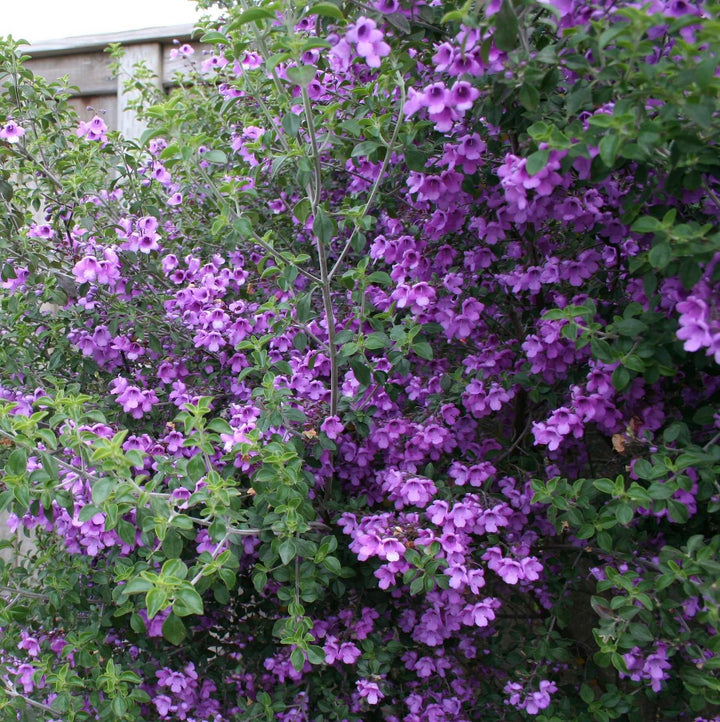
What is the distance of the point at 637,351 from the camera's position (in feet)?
4.74

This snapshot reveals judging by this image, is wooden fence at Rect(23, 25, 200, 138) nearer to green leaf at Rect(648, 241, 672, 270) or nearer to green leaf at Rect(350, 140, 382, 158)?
green leaf at Rect(350, 140, 382, 158)

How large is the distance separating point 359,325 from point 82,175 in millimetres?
920

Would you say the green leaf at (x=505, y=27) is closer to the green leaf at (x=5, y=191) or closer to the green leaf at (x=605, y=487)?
the green leaf at (x=605, y=487)

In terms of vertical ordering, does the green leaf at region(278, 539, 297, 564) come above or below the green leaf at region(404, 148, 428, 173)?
below

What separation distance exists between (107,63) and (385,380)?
106 inches

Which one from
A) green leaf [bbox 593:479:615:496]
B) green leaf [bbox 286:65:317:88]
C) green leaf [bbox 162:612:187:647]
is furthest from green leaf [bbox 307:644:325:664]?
green leaf [bbox 286:65:317:88]

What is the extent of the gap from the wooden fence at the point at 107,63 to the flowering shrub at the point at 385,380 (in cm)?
118

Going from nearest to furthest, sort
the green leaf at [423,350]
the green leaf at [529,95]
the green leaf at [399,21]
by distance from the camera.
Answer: the green leaf at [529,95], the green leaf at [399,21], the green leaf at [423,350]

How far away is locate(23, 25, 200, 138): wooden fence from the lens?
346 centimetres

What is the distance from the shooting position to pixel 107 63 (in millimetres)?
3590

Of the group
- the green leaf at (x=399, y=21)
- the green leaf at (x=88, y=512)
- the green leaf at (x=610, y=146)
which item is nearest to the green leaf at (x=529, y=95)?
the green leaf at (x=610, y=146)

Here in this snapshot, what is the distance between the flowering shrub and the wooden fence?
118cm

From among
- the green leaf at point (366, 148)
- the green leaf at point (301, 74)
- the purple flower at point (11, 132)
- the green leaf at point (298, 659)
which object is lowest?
the green leaf at point (298, 659)

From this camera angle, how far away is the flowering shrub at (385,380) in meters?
1.32
